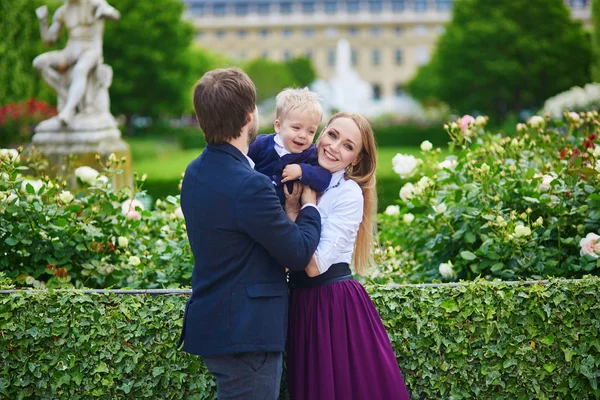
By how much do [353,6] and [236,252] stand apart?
237 ft

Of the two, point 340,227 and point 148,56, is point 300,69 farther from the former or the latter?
point 340,227

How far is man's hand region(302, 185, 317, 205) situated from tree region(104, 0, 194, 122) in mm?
22512

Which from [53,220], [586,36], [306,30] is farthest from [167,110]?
[306,30]

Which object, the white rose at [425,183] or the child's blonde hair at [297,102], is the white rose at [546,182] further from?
the child's blonde hair at [297,102]

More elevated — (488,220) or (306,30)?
(306,30)

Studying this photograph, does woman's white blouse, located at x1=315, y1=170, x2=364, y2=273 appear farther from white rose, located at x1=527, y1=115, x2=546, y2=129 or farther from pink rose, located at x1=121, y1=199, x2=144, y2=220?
white rose, located at x1=527, y1=115, x2=546, y2=129

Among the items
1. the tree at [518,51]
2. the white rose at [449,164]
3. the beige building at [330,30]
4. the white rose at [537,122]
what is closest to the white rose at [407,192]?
the white rose at [449,164]

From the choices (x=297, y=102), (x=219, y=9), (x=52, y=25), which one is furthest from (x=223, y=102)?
(x=219, y=9)

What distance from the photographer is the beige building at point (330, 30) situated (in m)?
71.1

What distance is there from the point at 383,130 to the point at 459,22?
602 centimetres

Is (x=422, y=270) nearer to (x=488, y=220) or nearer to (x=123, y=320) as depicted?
(x=488, y=220)

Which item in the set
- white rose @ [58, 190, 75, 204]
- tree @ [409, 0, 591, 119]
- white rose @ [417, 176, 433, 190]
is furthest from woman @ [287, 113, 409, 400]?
tree @ [409, 0, 591, 119]

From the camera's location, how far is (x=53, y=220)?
3.54 metres

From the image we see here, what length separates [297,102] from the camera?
2.42m
